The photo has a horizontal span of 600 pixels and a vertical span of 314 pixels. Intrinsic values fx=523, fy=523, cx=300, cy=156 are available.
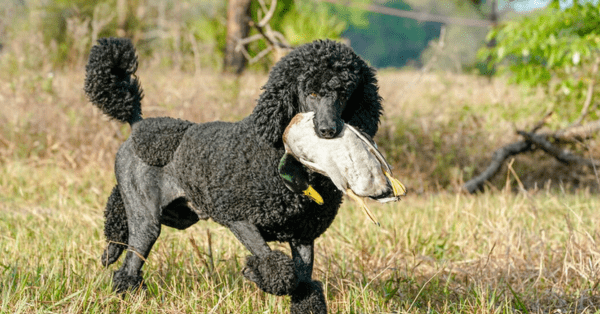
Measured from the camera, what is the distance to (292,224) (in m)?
2.21

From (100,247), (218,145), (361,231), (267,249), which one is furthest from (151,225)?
(361,231)

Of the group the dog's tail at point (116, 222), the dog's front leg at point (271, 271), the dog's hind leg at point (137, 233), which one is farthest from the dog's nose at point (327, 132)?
the dog's tail at point (116, 222)

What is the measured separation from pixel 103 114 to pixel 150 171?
55 cm

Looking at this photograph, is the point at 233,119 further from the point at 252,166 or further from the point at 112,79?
the point at 252,166

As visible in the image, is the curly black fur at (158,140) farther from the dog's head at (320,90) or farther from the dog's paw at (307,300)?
the dog's paw at (307,300)

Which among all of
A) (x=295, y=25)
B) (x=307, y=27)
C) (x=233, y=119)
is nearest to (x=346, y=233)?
(x=233, y=119)

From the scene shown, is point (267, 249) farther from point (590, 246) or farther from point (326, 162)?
point (590, 246)

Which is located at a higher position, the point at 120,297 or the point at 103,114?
the point at 103,114

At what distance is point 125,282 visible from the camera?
264 cm

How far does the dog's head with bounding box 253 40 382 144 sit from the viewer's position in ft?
6.41

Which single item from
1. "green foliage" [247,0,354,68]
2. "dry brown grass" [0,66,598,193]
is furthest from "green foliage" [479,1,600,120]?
"green foliage" [247,0,354,68]

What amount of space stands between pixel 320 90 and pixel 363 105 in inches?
10.2

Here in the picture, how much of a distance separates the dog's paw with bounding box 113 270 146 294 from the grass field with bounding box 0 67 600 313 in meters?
0.07

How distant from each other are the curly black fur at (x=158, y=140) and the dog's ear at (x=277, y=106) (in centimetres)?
63
